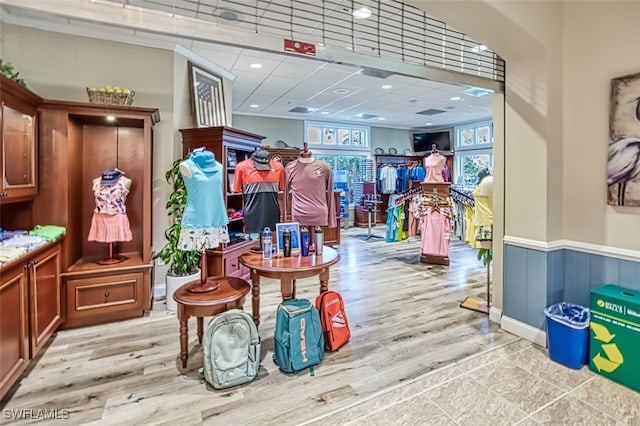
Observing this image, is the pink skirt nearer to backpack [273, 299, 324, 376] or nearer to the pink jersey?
the pink jersey

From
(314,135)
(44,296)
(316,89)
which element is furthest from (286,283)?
(314,135)

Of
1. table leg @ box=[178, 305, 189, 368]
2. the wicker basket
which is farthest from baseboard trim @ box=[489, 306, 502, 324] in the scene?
the wicker basket

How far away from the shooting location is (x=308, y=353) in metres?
2.56

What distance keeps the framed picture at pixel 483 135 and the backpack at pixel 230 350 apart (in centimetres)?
942

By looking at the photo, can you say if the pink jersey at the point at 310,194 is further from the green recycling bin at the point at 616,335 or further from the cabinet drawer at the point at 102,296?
the green recycling bin at the point at 616,335

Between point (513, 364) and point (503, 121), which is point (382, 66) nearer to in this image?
point (503, 121)

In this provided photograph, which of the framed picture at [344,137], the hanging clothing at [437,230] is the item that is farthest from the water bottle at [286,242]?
the framed picture at [344,137]

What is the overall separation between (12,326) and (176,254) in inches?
65.9

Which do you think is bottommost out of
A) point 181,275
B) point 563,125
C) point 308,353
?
point 308,353

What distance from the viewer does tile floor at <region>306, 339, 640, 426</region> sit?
203 centimetres

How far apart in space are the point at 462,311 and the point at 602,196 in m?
1.69

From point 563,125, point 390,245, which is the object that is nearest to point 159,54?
point 563,125

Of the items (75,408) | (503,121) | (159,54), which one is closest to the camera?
(75,408)

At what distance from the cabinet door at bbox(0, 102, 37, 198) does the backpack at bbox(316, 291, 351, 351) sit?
2.49 metres
